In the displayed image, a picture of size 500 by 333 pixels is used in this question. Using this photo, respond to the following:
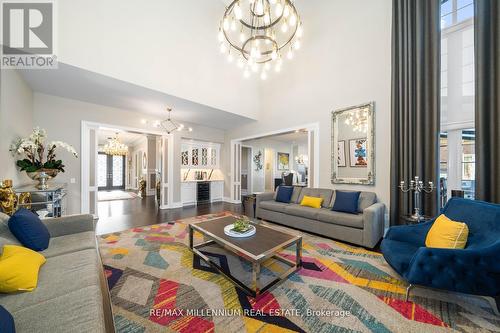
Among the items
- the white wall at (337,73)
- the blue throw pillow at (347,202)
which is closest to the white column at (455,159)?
the white wall at (337,73)

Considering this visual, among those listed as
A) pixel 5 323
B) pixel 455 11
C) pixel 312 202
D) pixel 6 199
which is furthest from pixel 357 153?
pixel 6 199

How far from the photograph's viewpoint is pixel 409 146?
3199 mm

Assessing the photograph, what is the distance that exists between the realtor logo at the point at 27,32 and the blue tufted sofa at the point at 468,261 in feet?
17.3

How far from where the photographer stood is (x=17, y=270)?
4.01 feet

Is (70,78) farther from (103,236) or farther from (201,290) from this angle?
(201,290)

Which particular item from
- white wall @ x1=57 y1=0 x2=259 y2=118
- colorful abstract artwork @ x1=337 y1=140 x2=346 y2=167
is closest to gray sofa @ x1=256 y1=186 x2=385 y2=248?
colorful abstract artwork @ x1=337 y1=140 x2=346 y2=167

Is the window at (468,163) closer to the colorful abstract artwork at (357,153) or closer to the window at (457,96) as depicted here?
the window at (457,96)

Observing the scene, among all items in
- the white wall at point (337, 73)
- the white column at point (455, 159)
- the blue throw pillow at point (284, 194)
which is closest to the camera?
the white column at point (455, 159)

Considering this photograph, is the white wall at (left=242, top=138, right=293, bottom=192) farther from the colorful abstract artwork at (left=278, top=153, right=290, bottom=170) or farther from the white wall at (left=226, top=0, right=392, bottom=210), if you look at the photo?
the white wall at (left=226, top=0, right=392, bottom=210)

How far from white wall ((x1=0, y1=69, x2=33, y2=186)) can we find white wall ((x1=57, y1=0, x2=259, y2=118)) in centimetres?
86

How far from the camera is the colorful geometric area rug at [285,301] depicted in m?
1.51

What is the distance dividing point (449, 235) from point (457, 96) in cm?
249

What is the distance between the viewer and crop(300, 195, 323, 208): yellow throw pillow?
392 centimetres

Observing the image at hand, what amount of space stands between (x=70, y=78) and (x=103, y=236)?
9.56 feet
